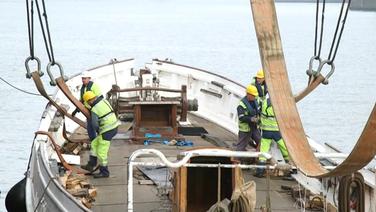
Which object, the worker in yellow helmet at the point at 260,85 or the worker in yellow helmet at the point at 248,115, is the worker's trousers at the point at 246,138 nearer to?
the worker in yellow helmet at the point at 248,115

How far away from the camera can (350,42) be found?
246ft

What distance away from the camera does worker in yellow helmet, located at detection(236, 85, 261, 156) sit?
991 centimetres

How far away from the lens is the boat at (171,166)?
6.89m

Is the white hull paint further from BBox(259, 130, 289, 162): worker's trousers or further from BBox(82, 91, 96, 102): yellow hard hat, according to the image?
BBox(82, 91, 96, 102): yellow hard hat

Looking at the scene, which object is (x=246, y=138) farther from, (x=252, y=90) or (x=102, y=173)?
(x=102, y=173)

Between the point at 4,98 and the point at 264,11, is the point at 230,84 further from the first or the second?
the point at 4,98

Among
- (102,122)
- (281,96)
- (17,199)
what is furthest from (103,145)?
(281,96)

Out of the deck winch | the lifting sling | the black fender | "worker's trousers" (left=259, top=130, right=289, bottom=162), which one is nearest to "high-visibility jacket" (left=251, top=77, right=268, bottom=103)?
"worker's trousers" (left=259, top=130, right=289, bottom=162)

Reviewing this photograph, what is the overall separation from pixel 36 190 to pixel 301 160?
6.41m

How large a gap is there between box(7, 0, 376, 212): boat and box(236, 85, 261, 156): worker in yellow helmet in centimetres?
42

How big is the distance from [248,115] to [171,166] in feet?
12.4

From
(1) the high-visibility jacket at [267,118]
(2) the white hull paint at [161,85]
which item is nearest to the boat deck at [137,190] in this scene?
(2) the white hull paint at [161,85]

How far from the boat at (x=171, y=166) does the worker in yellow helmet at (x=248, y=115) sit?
Answer: 16.6 inches

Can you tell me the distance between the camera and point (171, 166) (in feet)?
20.7
